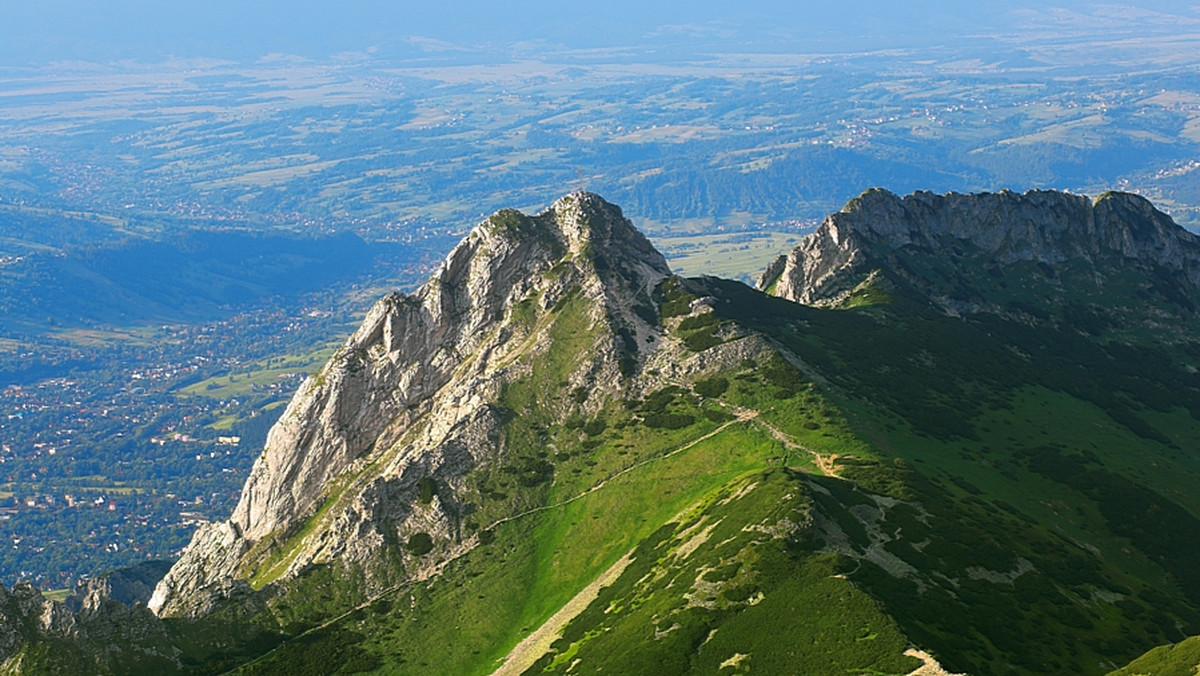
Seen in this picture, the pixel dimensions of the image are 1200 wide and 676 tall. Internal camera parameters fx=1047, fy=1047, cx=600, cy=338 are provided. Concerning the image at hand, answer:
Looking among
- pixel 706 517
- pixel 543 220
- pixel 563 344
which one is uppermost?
pixel 543 220

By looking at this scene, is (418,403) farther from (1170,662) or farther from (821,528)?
(1170,662)

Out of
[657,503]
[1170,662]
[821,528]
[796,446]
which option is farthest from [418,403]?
[1170,662]

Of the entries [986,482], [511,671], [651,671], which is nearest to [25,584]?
[511,671]

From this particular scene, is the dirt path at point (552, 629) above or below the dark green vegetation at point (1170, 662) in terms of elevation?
below

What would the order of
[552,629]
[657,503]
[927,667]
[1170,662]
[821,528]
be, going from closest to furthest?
1. [1170,662]
2. [927,667]
3. [821,528]
4. [552,629]
5. [657,503]

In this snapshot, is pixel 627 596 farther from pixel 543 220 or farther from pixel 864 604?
pixel 543 220

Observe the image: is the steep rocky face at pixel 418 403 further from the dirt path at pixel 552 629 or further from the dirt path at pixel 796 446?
the dirt path at pixel 796 446

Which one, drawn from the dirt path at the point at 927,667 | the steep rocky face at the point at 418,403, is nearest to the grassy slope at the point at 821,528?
the dirt path at the point at 927,667
